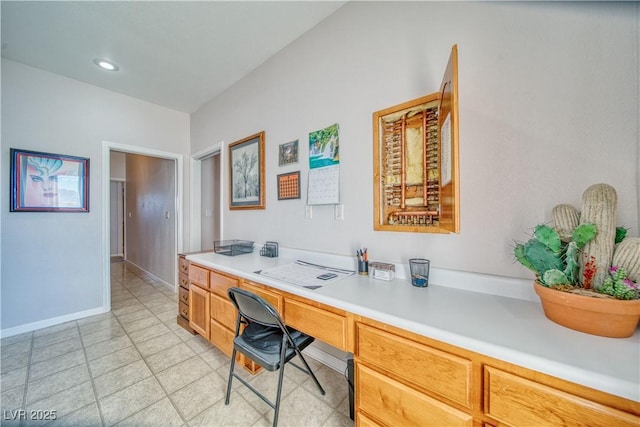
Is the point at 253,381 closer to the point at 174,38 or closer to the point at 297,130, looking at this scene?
the point at 297,130

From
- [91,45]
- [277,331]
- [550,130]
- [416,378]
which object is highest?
[91,45]

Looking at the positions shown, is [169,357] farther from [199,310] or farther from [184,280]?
[184,280]

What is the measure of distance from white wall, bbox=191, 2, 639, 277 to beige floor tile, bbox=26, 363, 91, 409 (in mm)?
1973

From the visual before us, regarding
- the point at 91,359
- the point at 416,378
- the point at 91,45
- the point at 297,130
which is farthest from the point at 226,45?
the point at 91,359

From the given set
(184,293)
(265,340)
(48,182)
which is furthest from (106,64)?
(265,340)

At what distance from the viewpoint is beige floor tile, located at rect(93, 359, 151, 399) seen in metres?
1.62

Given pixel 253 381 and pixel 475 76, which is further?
pixel 253 381

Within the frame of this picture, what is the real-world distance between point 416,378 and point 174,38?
2969 millimetres

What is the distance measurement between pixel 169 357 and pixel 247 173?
1827mm

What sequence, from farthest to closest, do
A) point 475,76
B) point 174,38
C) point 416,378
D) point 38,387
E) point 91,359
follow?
1. point 174,38
2. point 91,359
3. point 38,387
4. point 475,76
5. point 416,378

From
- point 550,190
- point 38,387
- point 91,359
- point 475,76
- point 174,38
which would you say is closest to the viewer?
point 550,190

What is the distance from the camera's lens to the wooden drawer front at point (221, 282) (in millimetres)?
1737

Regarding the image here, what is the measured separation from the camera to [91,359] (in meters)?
1.96

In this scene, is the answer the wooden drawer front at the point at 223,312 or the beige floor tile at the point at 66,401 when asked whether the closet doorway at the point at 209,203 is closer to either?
the wooden drawer front at the point at 223,312
